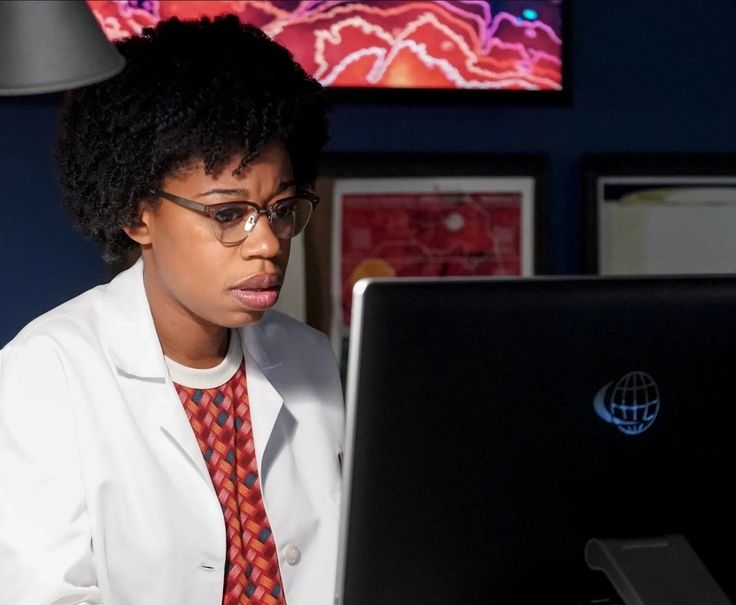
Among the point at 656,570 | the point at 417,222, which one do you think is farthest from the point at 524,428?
the point at 417,222

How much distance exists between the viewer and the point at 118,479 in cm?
152

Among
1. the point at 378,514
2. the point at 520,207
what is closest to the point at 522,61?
the point at 520,207

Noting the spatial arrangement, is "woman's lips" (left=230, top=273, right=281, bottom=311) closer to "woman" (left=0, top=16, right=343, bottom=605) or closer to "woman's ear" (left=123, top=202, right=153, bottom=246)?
"woman" (left=0, top=16, right=343, bottom=605)

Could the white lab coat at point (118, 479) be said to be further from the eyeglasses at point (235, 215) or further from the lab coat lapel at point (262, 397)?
the eyeglasses at point (235, 215)

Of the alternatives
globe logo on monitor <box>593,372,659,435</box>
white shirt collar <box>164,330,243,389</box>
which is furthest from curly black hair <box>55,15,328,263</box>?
globe logo on monitor <box>593,372,659,435</box>

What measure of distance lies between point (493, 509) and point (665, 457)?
19 cm

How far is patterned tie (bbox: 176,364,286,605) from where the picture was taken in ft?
5.22

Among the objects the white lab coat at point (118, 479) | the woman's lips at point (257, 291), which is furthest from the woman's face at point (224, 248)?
the white lab coat at point (118, 479)

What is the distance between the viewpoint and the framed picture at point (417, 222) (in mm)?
2357

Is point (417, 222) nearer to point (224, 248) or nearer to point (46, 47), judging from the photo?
point (224, 248)

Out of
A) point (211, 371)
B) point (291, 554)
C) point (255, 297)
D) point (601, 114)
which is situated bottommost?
point (291, 554)

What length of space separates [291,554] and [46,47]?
2.73ft

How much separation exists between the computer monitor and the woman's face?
531mm

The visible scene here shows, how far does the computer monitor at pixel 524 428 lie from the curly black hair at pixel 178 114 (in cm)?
61
